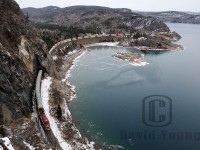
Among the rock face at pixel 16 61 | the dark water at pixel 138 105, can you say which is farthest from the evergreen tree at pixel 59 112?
the rock face at pixel 16 61

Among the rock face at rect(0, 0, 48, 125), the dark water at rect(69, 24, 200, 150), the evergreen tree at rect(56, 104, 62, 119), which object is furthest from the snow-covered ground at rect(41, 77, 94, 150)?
the rock face at rect(0, 0, 48, 125)

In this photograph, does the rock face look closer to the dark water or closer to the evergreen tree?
the evergreen tree

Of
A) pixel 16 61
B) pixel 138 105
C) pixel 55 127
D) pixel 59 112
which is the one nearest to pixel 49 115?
pixel 59 112

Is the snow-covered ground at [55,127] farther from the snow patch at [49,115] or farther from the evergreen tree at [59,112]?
the evergreen tree at [59,112]

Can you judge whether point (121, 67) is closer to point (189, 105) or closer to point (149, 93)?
point (149, 93)

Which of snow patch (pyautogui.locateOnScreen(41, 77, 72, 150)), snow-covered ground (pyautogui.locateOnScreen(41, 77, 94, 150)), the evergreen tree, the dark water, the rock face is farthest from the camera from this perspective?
the evergreen tree

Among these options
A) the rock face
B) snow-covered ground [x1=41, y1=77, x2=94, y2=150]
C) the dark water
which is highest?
the rock face
